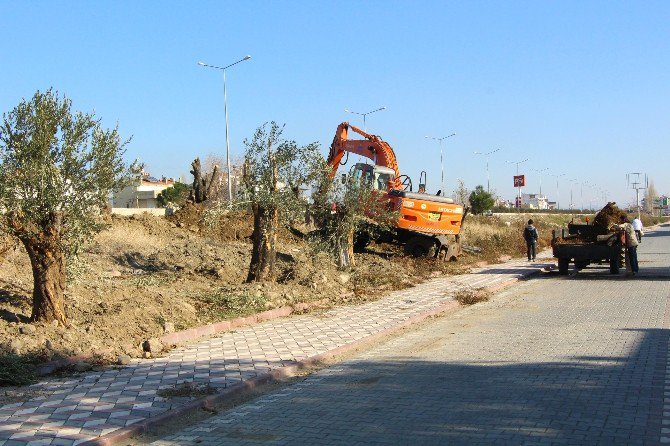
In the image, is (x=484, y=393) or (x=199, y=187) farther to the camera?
(x=199, y=187)

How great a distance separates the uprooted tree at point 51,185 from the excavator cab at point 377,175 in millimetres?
12188

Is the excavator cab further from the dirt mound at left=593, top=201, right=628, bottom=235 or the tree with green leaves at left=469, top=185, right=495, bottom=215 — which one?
the tree with green leaves at left=469, top=185, right=495, bottom=215

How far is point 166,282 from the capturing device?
1359cm

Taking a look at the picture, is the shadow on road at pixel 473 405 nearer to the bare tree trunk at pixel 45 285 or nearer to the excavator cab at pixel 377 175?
the bare tree trunk at pixel 45 285

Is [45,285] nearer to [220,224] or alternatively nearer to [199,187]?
[220,224]

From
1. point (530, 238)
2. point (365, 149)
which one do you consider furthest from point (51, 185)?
point (530, 238)

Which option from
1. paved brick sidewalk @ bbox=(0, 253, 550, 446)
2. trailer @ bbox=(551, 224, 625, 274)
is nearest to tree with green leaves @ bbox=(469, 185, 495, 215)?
trailer @ bbox=(551, 224, 625, 274)

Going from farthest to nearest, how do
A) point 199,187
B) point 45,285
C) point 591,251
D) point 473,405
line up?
point 199,187 < point 591,251 < point 45,285 < point 473,405

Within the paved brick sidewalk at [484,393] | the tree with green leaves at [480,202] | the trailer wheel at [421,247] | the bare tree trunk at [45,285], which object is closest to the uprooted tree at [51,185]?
the bare tree trunk at [45,285]

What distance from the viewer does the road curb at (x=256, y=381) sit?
20.1 ft

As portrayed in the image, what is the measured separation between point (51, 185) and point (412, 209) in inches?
537

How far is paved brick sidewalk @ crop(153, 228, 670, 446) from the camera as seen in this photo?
6000 mm

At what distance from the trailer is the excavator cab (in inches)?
210

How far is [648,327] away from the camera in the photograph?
1110 cm
